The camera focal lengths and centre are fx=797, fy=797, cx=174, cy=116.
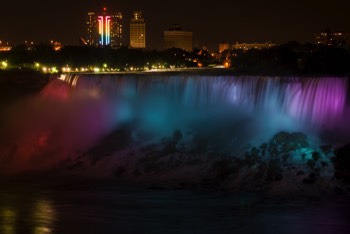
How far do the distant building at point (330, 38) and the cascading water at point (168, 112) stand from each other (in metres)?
61.2

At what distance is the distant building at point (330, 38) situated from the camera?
104 m

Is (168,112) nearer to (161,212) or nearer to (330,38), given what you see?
(161,212)

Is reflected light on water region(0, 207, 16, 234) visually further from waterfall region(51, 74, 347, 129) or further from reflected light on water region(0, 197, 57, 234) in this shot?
waterfall region(51, 74, 347, 129)

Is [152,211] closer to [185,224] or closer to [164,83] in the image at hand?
[185,224]

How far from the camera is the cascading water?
117 ft

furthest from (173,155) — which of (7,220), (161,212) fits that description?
(7,220)

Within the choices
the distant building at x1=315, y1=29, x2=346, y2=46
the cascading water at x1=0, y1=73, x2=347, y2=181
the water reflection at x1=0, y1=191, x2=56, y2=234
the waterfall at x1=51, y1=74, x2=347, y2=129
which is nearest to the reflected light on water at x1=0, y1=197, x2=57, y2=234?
the water reflection at x1=0, y1=191, x2=56, y2=234

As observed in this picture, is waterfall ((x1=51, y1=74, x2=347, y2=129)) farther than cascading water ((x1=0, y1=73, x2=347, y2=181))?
No

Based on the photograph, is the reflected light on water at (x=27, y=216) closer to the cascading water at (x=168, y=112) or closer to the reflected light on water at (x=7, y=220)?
the reflected light on water at (x=7, y=220)

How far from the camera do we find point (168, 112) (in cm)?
4153

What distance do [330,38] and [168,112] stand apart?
7206 centimetres

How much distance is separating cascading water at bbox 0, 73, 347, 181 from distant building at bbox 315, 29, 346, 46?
61.2 meters

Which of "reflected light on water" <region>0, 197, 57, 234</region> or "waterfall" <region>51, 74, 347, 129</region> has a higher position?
"waterfall" <region>51, 74, 347, 129</region>

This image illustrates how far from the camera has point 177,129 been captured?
3891cm
